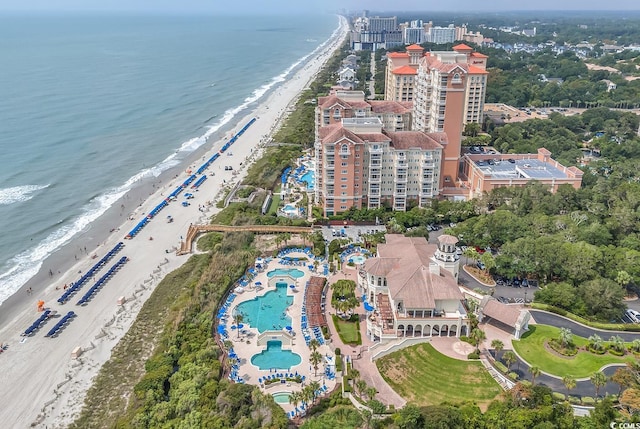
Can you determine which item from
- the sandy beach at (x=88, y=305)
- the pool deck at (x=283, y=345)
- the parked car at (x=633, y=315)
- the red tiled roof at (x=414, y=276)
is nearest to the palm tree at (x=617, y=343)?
the parked car at (x=633, y=315)

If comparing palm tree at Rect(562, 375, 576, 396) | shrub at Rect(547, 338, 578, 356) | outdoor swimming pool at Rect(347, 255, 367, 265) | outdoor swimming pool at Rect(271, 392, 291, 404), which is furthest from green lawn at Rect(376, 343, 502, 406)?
outdoor swimming pool at Rect(347, 255, 367, 265)

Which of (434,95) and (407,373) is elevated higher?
(434,95)

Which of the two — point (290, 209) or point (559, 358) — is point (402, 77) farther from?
point (559, 358)

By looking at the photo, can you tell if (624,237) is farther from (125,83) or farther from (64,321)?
(125,83)

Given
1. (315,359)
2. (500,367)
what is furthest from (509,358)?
(315,359)

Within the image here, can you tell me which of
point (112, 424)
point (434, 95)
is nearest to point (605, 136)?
point (434, 95)

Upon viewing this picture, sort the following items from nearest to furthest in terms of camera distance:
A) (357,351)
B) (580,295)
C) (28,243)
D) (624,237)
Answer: (357,351)
(580,295)
(624,237)
(28,243)
